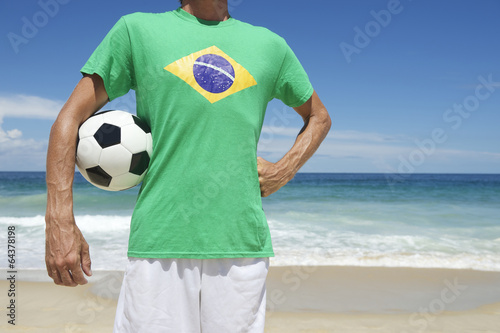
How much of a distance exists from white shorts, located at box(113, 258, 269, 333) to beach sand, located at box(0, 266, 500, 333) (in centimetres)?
292

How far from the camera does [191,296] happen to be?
4.84 feet

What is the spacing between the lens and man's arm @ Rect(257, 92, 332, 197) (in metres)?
1.77

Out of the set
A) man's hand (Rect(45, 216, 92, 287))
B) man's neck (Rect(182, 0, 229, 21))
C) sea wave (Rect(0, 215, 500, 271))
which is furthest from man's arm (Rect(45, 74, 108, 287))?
sea wave (Rect(0, 215, 500, 271))

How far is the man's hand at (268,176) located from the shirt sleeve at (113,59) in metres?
0.59

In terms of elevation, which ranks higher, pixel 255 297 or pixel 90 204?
pixel 255 297

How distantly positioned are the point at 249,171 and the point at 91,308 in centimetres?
400

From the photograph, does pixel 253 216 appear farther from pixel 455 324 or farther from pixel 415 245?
pixel 415 245

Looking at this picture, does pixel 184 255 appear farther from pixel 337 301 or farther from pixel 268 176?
pixel 337 301

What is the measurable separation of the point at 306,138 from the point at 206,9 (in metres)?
0.67

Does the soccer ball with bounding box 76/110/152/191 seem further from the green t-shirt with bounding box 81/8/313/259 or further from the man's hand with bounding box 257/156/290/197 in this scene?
the man's hand with bounding box 257/156/290/197

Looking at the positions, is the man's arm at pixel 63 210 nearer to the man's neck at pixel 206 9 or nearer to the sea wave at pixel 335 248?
the man's neck at pixel 206 9

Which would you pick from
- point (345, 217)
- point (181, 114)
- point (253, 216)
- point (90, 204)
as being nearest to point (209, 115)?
point (181, 114)

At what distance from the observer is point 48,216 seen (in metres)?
1.37

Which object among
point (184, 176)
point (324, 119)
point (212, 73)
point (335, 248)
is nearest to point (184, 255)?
point (184, 176)
